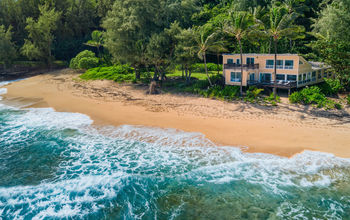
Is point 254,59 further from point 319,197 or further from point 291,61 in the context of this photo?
point 319,197

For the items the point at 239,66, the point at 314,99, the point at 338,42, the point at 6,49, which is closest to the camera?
the point at 338,42

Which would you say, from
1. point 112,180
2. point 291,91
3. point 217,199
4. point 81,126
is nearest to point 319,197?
point 217,199

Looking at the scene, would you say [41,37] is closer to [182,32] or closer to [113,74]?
[113,74]

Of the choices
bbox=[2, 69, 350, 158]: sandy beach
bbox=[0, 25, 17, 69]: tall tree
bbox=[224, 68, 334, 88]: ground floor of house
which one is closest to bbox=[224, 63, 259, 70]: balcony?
bbox=[224, 68, 334, 88]: ground floor of house

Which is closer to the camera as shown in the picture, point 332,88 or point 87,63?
point 332,88

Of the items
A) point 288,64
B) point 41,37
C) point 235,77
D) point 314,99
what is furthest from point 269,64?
point 41,37

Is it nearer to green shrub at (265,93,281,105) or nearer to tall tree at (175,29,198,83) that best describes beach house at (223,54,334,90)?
green shrub at (265,93,281,105)
